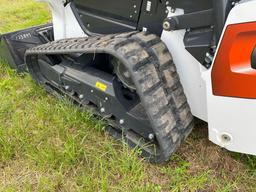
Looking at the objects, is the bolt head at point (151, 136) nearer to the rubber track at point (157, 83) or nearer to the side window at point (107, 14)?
the rubber track at point (157, 83)

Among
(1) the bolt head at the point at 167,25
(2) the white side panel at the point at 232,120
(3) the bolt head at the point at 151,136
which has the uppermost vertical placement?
(1) the bolt head at the point at 167,25

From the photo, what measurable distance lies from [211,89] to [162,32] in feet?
1.73

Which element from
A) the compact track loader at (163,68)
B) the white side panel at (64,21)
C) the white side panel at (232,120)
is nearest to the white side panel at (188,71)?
the compact track loader at (163,68)

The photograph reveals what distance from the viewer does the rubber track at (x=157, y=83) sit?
6.16ft

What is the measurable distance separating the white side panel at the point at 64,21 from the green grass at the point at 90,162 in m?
0.54

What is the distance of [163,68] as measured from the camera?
196 cm

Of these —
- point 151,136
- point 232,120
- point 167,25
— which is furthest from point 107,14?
point 232,120

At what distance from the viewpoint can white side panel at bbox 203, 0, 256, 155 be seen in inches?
63.9

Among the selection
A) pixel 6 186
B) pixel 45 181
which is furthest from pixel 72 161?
pixel 6 186

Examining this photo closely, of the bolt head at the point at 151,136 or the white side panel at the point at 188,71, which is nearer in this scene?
the white side panel at the point at 188,71

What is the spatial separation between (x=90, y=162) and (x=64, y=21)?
1.20 meters

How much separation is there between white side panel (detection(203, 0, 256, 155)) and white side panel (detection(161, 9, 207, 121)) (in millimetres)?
192

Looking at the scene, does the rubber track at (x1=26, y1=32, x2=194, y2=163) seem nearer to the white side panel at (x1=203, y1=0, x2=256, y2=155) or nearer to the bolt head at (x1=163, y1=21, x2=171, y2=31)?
the bolt head at (x1=163, y1=21, x2=171, y2=31)

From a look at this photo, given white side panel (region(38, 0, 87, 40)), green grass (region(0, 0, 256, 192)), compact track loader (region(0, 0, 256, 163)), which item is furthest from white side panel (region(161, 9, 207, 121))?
white side panel (region(38, 0, 87, 40))
